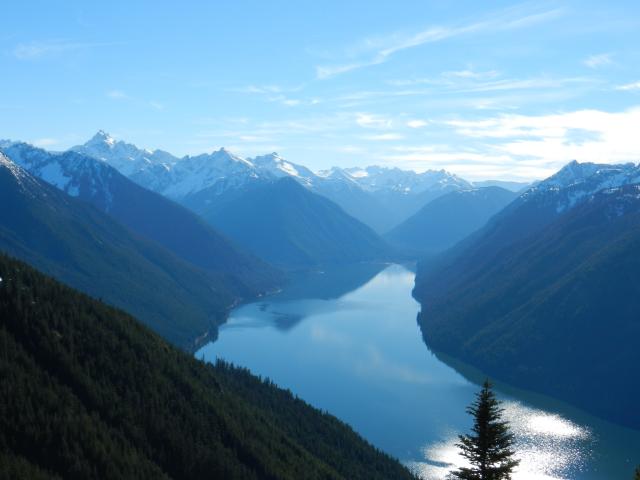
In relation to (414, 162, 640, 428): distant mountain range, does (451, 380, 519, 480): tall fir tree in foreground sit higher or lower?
lower

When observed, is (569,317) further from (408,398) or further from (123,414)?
(123,414)

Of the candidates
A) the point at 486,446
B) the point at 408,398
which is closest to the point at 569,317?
the point at 408,398

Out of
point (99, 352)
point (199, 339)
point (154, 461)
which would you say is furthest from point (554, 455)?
point (199, 339)

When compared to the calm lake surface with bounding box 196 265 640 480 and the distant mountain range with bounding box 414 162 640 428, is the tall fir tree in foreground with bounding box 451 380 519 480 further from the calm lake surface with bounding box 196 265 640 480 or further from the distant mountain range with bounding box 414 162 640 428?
the distant mountain range with bounding box 414 162 640 428

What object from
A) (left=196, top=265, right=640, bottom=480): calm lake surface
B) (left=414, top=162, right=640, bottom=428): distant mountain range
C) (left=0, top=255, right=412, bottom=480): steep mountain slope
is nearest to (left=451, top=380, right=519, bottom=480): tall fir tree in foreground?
(left=0, top=255, right=412, bottom=480): steep mountain slope

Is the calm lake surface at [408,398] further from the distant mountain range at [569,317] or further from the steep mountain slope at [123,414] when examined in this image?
the steep mountain slope at [123,414]

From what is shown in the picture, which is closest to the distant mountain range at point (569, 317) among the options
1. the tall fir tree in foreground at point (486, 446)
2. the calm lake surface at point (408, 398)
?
the calm lake surface at point (408, 398)

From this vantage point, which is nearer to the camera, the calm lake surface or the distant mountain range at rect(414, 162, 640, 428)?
the calm lake surface

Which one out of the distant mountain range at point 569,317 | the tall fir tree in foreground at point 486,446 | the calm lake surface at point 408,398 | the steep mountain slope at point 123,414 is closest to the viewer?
the tall fir tree in foreground at point 486,446
